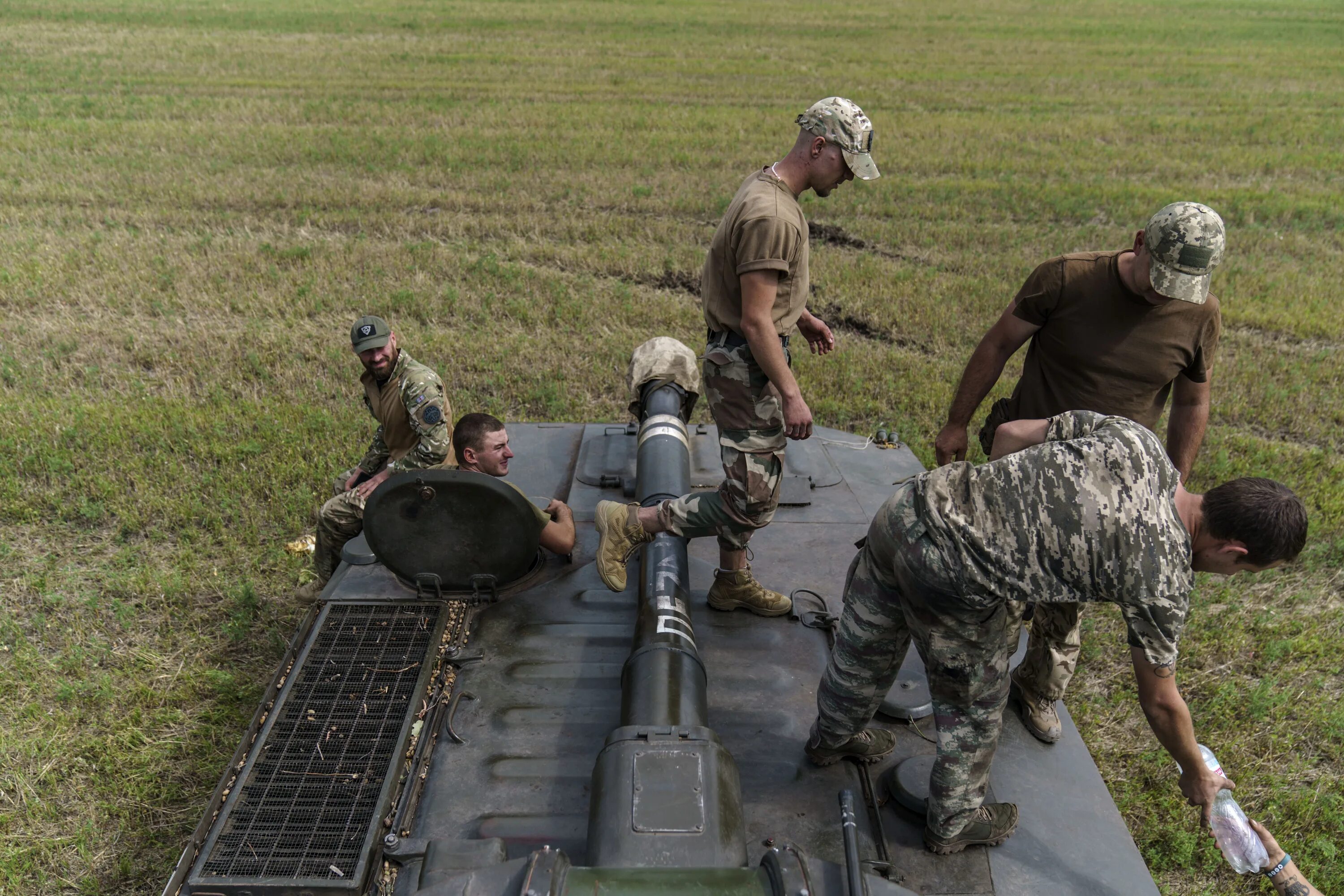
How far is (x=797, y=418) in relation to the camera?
3.89 meters

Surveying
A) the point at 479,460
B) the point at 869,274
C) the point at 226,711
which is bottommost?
the point at 226,711

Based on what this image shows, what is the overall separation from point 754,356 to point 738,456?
0.41 m

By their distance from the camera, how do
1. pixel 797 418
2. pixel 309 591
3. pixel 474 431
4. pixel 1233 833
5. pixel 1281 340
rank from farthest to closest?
pixel 1281 340 < pixel 309 591 < pixel 474 431 < pixel 797 418 < pixel 1233 833

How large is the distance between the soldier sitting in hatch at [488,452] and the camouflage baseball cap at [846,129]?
1818 mm

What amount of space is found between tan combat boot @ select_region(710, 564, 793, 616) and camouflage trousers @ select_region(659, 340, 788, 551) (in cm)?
12

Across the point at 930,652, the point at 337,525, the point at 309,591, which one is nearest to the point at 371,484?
the point at 337,525

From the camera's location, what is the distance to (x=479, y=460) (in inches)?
173

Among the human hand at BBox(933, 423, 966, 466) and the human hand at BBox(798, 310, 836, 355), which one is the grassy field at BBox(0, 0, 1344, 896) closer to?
the human hand at BBox(933, 423, 966, 466)

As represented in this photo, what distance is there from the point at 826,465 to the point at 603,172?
1012cm

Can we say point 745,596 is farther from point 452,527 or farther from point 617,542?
point 452,527

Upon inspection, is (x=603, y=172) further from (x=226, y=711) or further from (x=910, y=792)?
(x=910, y=792)

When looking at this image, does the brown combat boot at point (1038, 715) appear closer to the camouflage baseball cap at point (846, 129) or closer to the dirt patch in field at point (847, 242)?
the camouflage baseball cap at point (846, 129)

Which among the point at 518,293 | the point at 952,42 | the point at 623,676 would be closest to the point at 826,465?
the point at 623,676

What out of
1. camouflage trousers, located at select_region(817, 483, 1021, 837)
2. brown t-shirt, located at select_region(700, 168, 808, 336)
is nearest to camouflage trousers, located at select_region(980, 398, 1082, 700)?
camouflage trousers, located at select_region(817, 483, 1021, 837)
